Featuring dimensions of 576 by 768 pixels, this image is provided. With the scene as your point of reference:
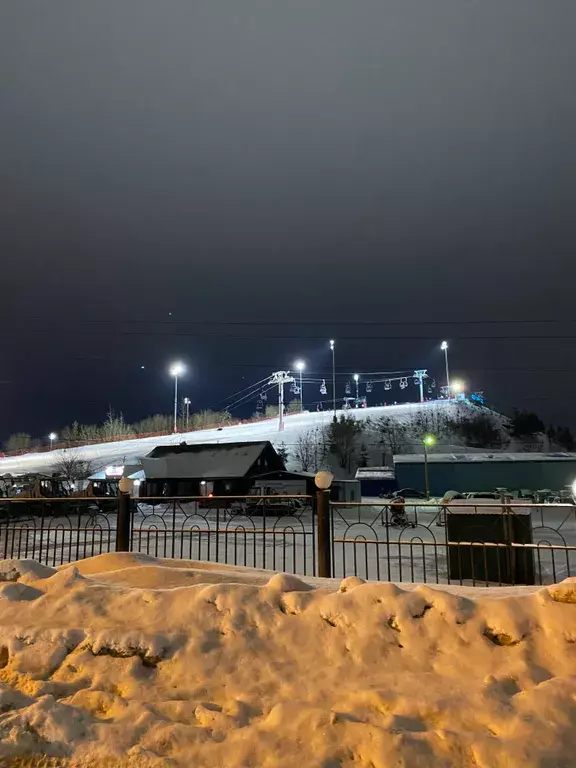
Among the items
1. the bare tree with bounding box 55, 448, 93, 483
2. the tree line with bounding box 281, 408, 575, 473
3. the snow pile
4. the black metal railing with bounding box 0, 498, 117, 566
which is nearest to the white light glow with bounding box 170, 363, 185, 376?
the bare tree with bounding box 55, 448, 93, 483

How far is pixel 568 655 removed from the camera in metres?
3.45

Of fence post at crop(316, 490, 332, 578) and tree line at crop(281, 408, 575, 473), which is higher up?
tree line at crop(281, 408, 575, 473)

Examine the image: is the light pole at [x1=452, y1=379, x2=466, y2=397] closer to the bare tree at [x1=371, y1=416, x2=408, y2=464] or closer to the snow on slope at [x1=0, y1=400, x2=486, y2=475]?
the snow on slope at [x1=0, y1=400, x2=486, y2=475]

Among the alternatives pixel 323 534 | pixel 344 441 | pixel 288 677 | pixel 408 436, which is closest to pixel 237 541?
pixel 323 534

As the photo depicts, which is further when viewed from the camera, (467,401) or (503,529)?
(467,401)

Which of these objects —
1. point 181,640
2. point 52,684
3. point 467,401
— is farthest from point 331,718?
point 467,401

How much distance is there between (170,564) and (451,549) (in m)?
6.46

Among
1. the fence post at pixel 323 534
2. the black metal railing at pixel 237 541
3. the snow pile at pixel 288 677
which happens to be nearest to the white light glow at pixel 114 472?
the black metal railing at pixel 237 541

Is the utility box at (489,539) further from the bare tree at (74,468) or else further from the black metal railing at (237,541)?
the bare tree at (74,468)

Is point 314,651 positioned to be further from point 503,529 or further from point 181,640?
point 503,529

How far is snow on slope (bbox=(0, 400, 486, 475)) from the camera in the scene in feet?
238

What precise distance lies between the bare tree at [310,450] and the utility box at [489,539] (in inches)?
2335

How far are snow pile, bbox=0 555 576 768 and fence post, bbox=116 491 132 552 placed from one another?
350 centimetres

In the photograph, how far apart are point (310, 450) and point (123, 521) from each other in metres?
70.7
